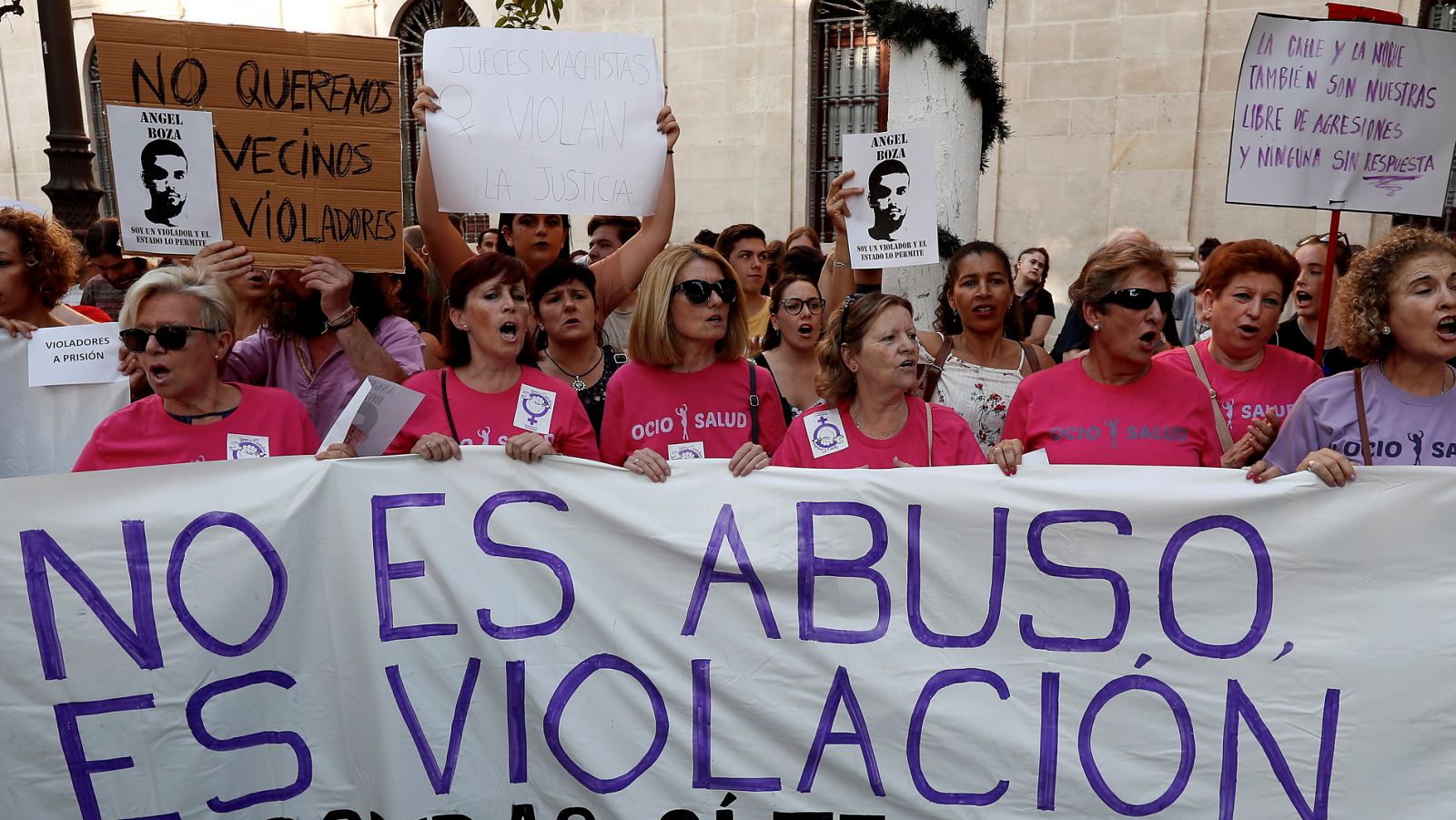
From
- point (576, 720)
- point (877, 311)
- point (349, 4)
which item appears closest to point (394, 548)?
point (576, 720)

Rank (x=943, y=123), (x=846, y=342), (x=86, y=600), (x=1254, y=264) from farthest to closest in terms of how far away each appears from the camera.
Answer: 1. (x=943, y=123)
2. (x=1254, y=264)
3. (x=846, y=342)
4. (x=86, y=600)

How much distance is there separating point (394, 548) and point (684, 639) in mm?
834

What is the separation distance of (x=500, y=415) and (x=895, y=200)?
1649 millimetres

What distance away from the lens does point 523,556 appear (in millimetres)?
3047

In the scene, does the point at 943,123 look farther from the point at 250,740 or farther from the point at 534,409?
the point at 250,740

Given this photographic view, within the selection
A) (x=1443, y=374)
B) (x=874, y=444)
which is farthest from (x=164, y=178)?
(x=1443, y=374)

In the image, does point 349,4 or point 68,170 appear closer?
point 68,170

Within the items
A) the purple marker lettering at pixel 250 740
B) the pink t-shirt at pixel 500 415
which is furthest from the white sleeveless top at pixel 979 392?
the purple marker lettering at pixel 250 740

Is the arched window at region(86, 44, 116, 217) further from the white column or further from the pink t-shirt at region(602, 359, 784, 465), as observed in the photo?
the pink t-shirt at region(602, 359, 784, 465)

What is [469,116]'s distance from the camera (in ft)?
12.8

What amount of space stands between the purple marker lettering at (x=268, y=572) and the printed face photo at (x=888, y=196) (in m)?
2.29

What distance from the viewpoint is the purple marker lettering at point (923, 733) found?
2887 mm

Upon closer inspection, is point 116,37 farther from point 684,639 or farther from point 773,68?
point 773,68

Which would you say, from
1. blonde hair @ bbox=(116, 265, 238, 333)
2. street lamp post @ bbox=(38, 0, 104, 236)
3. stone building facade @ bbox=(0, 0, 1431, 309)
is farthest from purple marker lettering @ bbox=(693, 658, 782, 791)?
→ stone building facade @ bbox=(0, 0, 1431, 309)
